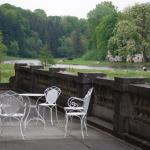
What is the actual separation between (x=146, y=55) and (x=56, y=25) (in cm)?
8964

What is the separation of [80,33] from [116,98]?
161754 mm

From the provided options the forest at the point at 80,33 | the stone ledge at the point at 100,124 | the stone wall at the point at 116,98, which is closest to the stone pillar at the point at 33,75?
the stone wall at the point at 116,98

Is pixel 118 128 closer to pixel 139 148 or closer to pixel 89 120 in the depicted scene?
pixel 139 148

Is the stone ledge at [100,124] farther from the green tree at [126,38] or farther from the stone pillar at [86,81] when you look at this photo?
the green tree at [126,38]

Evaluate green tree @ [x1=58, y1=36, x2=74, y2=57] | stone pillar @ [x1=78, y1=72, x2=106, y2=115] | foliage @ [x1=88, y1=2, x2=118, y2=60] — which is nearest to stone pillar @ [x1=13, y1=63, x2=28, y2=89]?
stone pillar @ [x1=78, y1=72, x2=106, y2=115]

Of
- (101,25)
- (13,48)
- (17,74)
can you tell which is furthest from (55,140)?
(13,48)

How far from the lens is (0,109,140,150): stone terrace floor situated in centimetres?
842

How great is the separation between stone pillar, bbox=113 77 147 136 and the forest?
52259mm

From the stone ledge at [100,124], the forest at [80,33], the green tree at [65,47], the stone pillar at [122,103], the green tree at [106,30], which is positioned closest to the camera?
the stone pillar at [122,103]

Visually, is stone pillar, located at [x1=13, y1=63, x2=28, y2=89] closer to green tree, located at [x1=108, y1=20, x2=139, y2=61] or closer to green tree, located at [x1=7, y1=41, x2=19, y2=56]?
green tree, located at [x1=108, y1=20, x2=139, y2=61]

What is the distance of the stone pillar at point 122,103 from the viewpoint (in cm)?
903

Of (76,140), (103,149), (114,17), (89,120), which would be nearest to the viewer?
(103,149)

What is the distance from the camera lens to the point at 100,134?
985 cm

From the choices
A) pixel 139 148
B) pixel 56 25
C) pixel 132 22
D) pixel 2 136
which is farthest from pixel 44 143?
pixel 56 25
